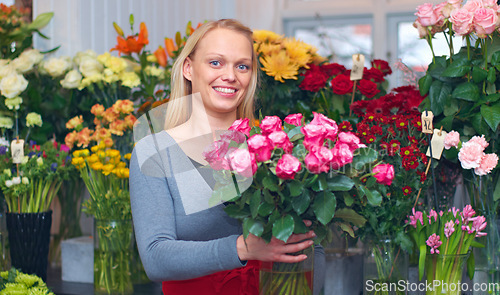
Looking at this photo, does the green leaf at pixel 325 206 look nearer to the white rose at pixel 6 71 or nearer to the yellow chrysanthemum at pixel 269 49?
the yellow chrysanthemum at pixel 269 49

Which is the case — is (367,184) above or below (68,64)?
below

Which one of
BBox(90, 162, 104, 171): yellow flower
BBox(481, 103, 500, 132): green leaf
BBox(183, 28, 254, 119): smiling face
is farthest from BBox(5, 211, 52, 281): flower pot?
BBox(481, 103, 500, 132): green leaf

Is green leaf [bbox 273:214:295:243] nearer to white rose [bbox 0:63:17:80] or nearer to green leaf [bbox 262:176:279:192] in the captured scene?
green leaf [bbox 262:176:279:192]

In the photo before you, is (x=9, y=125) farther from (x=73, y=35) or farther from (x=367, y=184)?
(x=367, y=184)

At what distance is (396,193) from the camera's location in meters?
1.42

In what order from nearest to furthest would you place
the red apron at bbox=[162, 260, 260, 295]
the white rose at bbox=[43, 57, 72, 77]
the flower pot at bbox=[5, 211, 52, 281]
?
the red apron at bbox=[162, 260, 260, 295] < the flower pot at bbox=[5, 211, 52, 281] < the white rose at bbox=[43, 57, 72, 77]

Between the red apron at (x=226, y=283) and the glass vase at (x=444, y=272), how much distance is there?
440mm

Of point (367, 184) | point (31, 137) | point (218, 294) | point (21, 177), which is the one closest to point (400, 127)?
point (367, 184)

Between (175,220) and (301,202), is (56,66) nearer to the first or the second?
(175,220)

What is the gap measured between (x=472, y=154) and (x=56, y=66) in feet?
4.97

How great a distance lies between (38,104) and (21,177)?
1.18 feet

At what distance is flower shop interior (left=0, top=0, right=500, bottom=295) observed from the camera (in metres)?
1.00

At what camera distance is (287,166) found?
3.07ft

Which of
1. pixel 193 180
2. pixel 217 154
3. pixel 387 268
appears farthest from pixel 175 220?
pixel 387 268
